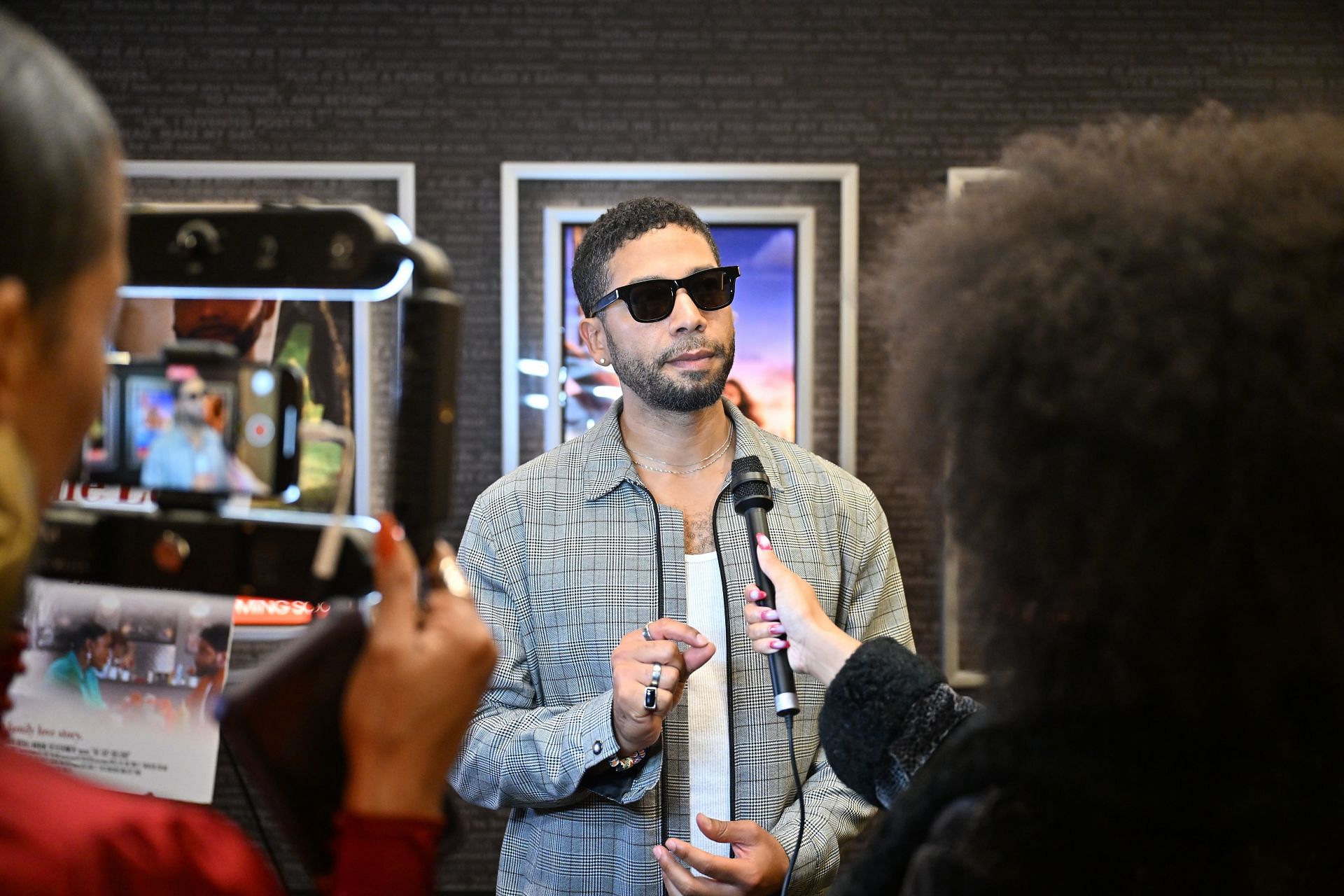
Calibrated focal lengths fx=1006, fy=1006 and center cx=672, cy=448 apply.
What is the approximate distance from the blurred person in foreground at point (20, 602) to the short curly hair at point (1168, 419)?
472 millimetres

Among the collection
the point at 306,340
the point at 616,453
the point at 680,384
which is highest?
the point at 306,340

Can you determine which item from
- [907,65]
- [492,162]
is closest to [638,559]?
[492,162]

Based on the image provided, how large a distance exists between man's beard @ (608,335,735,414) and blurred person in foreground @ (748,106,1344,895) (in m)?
1.10

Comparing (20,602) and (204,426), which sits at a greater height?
(204,426)

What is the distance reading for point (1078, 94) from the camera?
114 inches

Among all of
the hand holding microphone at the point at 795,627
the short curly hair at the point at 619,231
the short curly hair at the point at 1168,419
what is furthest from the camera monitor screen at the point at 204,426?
the short curly hair at the point at 619,231

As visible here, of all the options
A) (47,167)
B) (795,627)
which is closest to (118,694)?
(795,627)

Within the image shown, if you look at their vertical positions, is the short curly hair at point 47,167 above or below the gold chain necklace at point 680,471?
above

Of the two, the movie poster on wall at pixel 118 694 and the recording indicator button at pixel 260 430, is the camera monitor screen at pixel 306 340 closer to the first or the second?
the movie poster on wall at pixel 118 694

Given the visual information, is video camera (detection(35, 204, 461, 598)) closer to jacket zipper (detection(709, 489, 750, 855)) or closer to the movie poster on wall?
jacket zipper (detection(709, 489, 750, 855))

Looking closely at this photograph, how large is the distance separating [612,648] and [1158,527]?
3.98ft

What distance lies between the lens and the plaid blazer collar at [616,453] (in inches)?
76.9

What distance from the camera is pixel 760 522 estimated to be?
1.73 m

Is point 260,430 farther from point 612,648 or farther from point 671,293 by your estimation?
point 671,293
